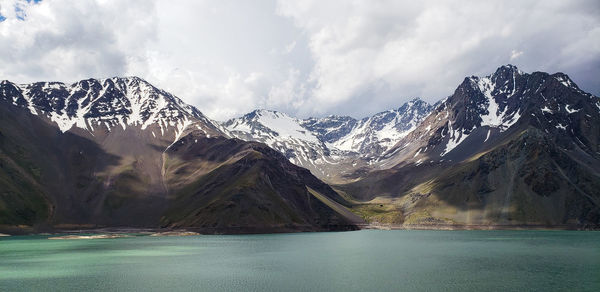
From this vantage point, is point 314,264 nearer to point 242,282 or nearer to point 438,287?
point 242,282

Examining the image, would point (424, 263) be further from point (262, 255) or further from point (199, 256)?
point (199, 256)

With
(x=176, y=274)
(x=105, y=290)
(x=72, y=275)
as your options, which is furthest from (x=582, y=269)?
(x=72, y=275)

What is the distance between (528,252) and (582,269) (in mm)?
35081

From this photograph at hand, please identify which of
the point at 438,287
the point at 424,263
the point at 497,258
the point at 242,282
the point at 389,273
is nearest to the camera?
the point at 438,287

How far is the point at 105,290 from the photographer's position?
6781 centimetres

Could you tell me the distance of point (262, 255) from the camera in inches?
4678

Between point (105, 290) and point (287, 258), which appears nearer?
point (105, 290)

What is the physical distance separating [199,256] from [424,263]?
186ft

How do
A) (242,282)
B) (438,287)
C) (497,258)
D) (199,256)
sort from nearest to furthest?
1. (438,287)
2. (242,282)
3. (497,258)
4. (199,256)

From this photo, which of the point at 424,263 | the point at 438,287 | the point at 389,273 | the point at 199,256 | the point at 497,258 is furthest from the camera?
the point at 199,256

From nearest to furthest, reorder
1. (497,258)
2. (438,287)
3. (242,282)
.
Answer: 1. (438,287)
2. (242,282)
3. (497,258)

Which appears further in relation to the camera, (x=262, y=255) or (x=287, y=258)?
(x=262, y=255)

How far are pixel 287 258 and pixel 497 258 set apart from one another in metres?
49.0

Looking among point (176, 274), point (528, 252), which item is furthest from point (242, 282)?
point (528, 252)
